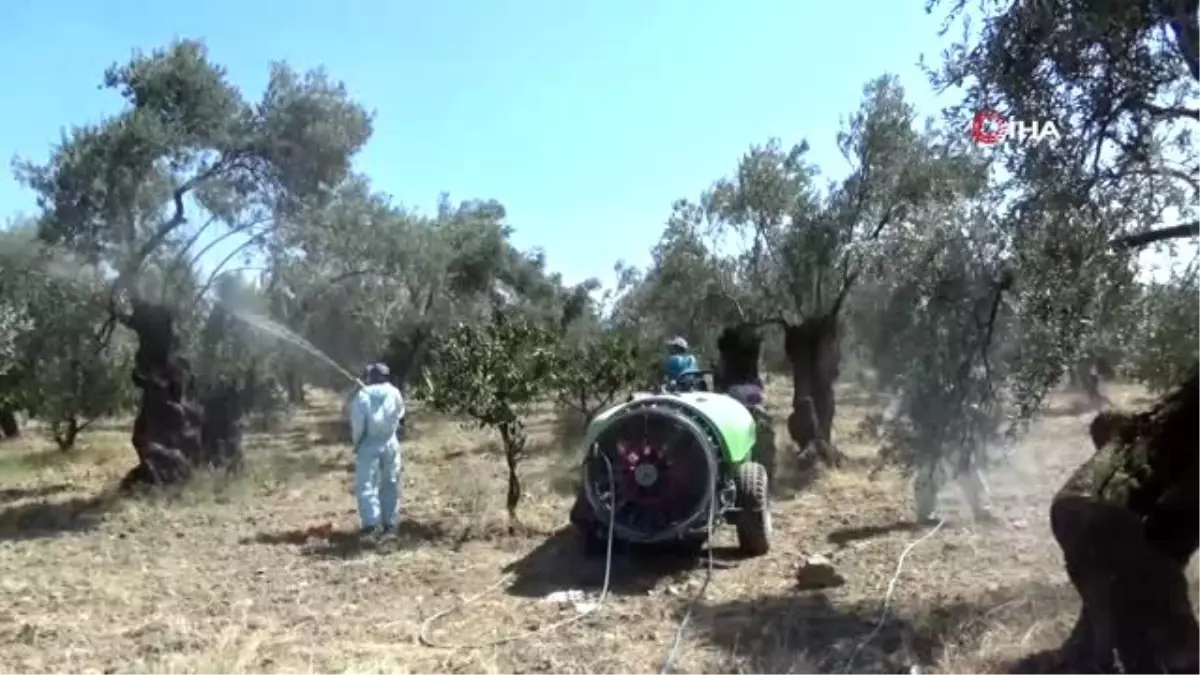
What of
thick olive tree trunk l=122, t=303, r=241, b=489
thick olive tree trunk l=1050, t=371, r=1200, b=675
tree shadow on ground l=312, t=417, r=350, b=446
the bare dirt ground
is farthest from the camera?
tree shadow on ground l=312, t=417, r=350, b=446

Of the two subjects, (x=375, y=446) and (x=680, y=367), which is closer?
(x=680, y=367)

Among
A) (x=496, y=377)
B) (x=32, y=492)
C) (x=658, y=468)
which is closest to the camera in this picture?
(x=658, y=468)

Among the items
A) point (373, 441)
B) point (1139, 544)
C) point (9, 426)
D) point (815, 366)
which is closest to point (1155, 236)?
point (1139, 544)

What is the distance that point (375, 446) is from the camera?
12469 millimetres

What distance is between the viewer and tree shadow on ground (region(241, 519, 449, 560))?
11875 millimetres

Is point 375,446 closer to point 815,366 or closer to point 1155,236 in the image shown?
point 1155,236

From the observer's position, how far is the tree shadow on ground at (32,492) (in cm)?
1703

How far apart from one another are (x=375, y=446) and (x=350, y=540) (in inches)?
39.0

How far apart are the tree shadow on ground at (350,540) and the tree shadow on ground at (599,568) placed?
1566 mm

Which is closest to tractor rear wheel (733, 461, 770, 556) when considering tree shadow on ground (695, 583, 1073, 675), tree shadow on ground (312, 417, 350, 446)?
tree shadow on ground (695, 583, 1073, 675)

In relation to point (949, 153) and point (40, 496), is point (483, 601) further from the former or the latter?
point (40, 496)

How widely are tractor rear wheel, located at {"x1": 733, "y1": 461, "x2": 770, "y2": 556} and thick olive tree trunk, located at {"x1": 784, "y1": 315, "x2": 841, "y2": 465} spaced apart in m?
8.43

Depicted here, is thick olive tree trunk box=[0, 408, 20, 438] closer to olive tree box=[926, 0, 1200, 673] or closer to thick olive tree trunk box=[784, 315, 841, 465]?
thick olive tree trunk box=[784, 315, 841, 465]

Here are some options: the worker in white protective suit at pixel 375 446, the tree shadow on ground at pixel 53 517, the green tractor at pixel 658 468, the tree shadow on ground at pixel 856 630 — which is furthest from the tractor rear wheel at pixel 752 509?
the tree shadow on ground at pixel 53 517
